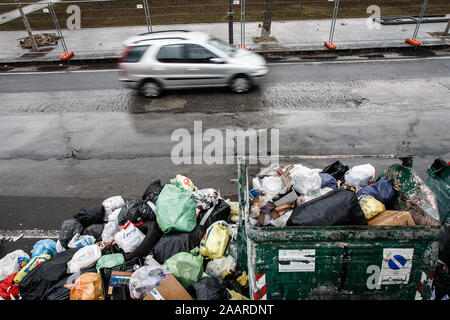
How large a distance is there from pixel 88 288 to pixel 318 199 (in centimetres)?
244

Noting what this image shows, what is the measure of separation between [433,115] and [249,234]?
705 centimetres

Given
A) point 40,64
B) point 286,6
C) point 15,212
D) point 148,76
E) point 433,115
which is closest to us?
point 15,212

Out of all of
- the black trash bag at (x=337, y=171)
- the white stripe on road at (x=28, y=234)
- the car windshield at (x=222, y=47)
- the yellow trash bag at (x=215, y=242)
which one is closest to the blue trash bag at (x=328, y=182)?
the black trash bag at (x=337, y=171)

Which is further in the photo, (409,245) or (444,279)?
(444,279)

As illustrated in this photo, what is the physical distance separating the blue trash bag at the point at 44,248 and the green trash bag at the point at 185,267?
179 cm

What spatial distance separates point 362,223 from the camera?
9.57 feet

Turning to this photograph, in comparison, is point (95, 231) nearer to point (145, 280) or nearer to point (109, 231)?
point (109, 231)

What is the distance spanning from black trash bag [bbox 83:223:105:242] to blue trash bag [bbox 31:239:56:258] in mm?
431

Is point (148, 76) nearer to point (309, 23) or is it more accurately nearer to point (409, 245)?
point (409, 245)

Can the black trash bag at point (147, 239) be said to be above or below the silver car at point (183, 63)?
below

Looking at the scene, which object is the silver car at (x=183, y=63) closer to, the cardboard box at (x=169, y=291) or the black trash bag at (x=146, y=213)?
the black trash bag at (x=146, y=213)

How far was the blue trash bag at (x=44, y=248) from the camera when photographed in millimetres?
4137

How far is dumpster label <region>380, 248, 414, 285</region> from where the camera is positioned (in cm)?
269
